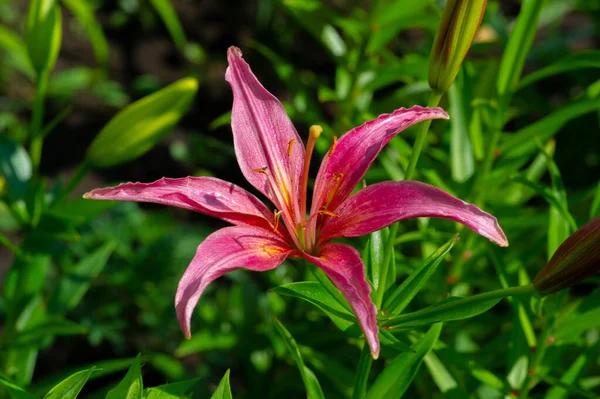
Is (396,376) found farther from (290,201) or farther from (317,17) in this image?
(317,17)

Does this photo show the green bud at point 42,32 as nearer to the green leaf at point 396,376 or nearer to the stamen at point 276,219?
the stamen at point 276,219

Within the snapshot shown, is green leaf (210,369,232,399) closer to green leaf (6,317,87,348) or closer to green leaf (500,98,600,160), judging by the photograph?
green leaf (6,317,87,348)

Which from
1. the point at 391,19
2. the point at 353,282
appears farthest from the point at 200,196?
the point at 391,19

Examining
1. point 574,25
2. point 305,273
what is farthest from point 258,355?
point 574,25

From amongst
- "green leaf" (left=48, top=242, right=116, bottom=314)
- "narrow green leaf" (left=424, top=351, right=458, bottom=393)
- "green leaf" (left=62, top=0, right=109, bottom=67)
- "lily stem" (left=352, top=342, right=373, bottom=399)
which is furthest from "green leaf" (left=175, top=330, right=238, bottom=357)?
"green leaf" (left=62, top=0, right=109, bottom=67)

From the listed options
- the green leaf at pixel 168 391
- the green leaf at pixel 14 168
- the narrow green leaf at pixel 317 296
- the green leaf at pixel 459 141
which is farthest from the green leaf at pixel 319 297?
the green leaf at pixel 14 168
